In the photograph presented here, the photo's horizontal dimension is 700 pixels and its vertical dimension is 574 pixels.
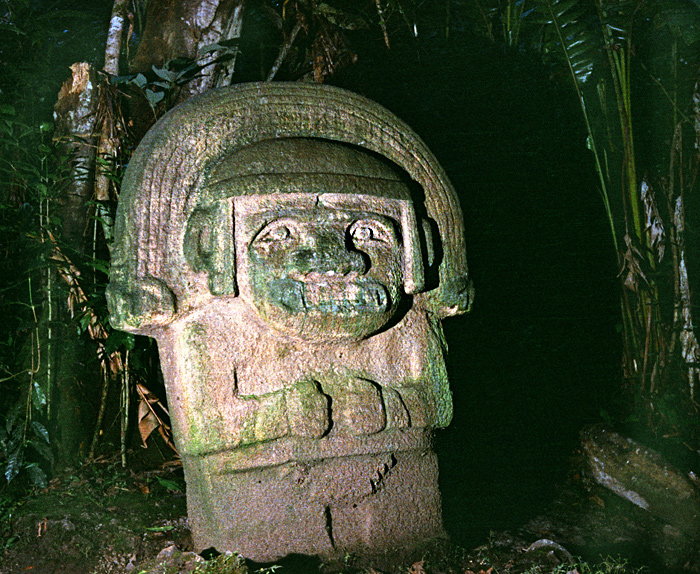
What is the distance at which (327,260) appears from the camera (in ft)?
6.35

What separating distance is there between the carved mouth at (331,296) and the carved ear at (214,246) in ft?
0.47

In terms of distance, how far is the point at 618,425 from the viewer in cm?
347

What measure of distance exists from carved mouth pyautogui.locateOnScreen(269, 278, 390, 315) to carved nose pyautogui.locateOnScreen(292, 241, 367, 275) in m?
0.04

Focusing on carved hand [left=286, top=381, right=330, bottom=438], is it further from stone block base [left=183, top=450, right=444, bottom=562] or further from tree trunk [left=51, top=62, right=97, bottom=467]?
tree trunk [left=51, top=62, right=97, bottom=467]

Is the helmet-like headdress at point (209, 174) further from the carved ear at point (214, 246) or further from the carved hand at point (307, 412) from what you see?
the carved hand at point (307, 412)

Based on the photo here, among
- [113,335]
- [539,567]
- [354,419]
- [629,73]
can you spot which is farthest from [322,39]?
[539,567]

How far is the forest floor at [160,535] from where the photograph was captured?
Result: 2064 mm

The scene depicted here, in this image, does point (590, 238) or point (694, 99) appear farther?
point (590, 238)

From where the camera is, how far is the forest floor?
206cm

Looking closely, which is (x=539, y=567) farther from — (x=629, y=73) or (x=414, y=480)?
(x=629, y=73)

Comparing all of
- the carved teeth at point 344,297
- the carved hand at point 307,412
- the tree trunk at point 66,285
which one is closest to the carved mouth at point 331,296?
the carved teeth at point 344,297

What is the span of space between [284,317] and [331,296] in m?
0.15

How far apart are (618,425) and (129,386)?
2.53 m

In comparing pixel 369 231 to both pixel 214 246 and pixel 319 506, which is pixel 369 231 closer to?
pixel 214 246
